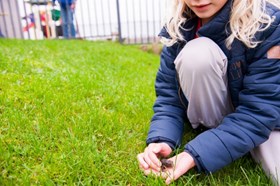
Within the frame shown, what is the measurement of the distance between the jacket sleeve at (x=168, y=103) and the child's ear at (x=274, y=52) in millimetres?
378

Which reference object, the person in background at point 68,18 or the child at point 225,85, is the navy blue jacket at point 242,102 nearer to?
the child at point 225,85

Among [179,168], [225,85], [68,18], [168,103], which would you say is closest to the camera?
[179,168]

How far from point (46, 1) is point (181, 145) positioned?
19.3ft

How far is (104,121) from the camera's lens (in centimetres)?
159

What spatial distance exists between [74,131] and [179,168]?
22.0 inches

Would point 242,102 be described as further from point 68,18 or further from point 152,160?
→ point 68,18

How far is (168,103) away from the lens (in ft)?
4.61

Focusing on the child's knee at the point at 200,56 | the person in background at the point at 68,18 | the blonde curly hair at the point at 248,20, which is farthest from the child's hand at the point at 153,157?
the person in background at the point at 68,18

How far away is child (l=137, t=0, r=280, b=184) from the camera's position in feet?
3.66

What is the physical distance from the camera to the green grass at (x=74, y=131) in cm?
117

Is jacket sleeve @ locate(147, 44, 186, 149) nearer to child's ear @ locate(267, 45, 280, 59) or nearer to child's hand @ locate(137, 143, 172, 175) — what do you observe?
child's hand @ locate(137, 143, 172, 175)

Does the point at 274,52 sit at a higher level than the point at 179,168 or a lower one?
higher

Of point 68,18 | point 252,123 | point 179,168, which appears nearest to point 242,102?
point 252,123

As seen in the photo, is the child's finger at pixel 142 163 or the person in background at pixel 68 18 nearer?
the child's finger at pixel 142 163
